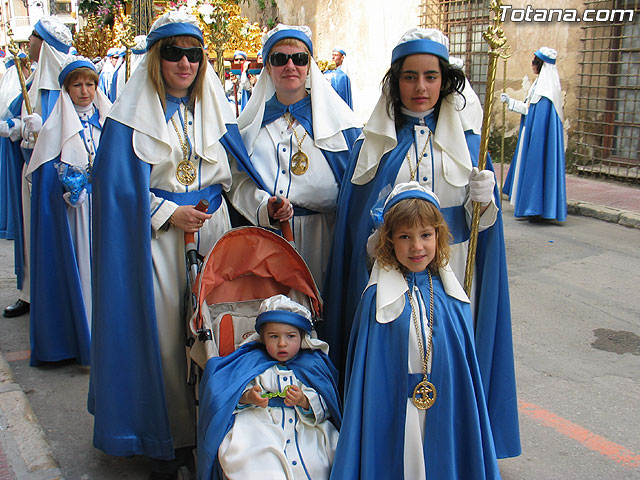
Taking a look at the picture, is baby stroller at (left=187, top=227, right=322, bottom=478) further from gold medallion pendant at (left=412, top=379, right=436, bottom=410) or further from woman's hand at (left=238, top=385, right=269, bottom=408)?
gold medallion pendant at (left=412, top=379, right=436, bottom=410)

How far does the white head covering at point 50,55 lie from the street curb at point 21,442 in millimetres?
2321

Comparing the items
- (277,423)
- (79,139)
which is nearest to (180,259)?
(277,423)

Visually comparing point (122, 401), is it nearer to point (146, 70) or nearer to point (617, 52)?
point (146, 70)

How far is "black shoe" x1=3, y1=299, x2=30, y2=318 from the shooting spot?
5977 millimetres

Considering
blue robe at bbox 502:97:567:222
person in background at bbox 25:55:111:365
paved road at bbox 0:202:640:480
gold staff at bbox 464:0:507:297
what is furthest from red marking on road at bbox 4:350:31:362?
blue robe at bbox 502:97:567:222

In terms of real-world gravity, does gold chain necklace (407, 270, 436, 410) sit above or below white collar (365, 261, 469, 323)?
below

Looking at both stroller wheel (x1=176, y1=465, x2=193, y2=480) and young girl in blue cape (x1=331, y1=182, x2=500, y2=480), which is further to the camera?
stroller wheel (x1=176, y1=465, x2=193, y2=480)

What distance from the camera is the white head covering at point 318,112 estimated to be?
371 centimetres

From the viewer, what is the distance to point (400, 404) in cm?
264

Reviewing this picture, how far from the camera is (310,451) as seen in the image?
8.96 ft

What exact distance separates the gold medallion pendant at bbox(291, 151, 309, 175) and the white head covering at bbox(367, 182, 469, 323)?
1.06 meters

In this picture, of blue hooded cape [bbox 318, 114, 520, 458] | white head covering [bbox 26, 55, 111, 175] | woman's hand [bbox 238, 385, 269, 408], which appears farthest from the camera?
white head covering [bbox 26, 55, 111, 175]

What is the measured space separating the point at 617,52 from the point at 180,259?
10.2 m

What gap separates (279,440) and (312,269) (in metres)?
1.40
